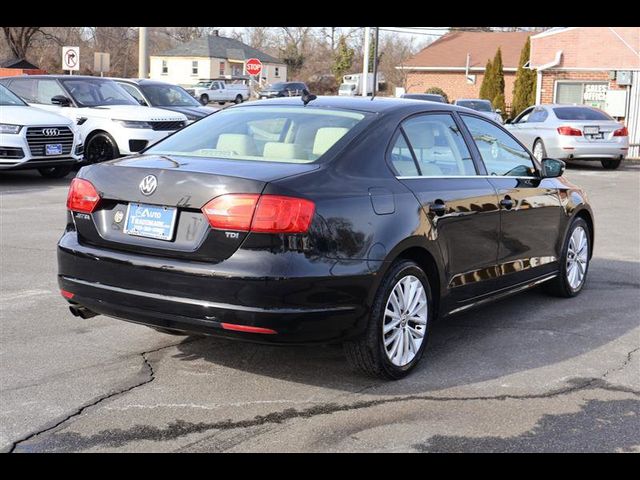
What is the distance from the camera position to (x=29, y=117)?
46.9 ft

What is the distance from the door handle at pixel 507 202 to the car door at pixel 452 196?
0.11m

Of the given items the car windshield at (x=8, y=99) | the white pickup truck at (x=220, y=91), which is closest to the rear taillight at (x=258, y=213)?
the car windshield at (x=8, y=99)

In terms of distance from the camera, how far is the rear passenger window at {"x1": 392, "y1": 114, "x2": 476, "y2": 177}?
5.50m

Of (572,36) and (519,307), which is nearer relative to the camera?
(519,307)

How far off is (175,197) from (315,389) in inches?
51.9

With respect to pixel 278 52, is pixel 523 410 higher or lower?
lower

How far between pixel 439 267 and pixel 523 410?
1.10m

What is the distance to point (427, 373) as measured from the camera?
525 centimetres

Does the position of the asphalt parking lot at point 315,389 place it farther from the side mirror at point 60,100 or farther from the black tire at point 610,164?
the black tire at point 610,164

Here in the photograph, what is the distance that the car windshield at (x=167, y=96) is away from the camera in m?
19.5

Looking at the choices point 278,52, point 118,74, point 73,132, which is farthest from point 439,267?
point 278,52
